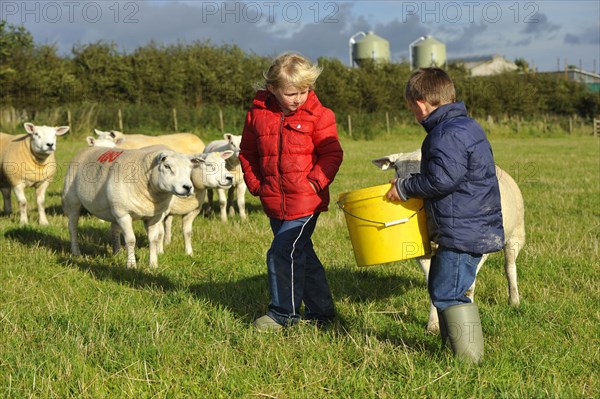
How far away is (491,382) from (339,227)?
510cm

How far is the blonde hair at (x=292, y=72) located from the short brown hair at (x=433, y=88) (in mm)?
725

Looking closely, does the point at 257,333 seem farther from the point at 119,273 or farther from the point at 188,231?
the point at 188,231

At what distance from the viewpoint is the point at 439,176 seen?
3473 millimetres

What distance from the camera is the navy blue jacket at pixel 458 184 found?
3490 millimetres

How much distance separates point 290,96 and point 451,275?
1.49 metres

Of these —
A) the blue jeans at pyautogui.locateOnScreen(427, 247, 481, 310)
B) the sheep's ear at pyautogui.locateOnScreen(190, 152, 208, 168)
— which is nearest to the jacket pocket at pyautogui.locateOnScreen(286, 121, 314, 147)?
the blue jeans at pyautogui.locateOnScreen(427, 247, 481, 310)

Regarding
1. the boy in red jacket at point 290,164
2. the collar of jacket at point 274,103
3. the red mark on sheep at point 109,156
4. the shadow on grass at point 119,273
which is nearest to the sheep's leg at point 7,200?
the red mark on sheep at point 109,156

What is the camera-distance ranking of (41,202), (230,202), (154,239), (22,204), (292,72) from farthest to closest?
(230,202) → (41,202) → (22,204) → (154,239) → (292,72)

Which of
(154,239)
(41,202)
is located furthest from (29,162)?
(154,239)

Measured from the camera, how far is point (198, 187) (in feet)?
26.0

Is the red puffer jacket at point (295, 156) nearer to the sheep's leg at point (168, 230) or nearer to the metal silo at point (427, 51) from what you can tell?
the sheep's leg at point (168, 230)

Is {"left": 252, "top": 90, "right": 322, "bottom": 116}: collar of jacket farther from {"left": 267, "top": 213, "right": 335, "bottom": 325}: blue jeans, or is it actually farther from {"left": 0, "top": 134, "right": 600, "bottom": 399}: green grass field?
{"left": 0, "top": 134, "right": 600, "bottom": 399}: green grass field

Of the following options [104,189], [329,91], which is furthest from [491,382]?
[329,91]

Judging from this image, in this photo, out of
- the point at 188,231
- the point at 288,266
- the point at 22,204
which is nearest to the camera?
the point at 288,266
